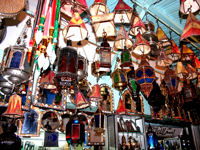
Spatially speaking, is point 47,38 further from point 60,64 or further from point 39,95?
point 39,95

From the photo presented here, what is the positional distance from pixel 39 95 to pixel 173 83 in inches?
136

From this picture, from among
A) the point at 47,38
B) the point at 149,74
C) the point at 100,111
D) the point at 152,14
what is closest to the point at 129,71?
the point at 149,74

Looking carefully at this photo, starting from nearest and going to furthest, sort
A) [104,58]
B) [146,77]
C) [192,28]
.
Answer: [192,28], [104,58], [146,77]

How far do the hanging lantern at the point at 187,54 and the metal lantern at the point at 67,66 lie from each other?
11.9 ft

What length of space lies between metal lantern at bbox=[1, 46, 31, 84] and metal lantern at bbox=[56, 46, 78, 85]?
0.48m

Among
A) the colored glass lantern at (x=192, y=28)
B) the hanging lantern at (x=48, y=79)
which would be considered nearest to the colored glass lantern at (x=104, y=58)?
the hanging lantern at (x=48, y=79)

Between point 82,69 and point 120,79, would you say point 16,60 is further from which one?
point 120,79

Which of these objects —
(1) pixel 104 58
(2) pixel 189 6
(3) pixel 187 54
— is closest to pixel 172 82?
(3) pixel 187 54

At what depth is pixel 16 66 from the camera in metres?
2.46

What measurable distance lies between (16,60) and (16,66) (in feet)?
0.39

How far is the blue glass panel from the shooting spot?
2.47 meters

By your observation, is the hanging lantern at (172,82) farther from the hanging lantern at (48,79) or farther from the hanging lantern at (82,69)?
the hanging lantern at (48,79)

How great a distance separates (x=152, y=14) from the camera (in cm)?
547

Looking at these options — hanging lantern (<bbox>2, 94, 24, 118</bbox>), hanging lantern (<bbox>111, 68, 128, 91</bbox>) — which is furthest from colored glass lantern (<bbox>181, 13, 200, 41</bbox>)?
hanging lantern (<bbox>2, 94, 24, 118</bbox>)
